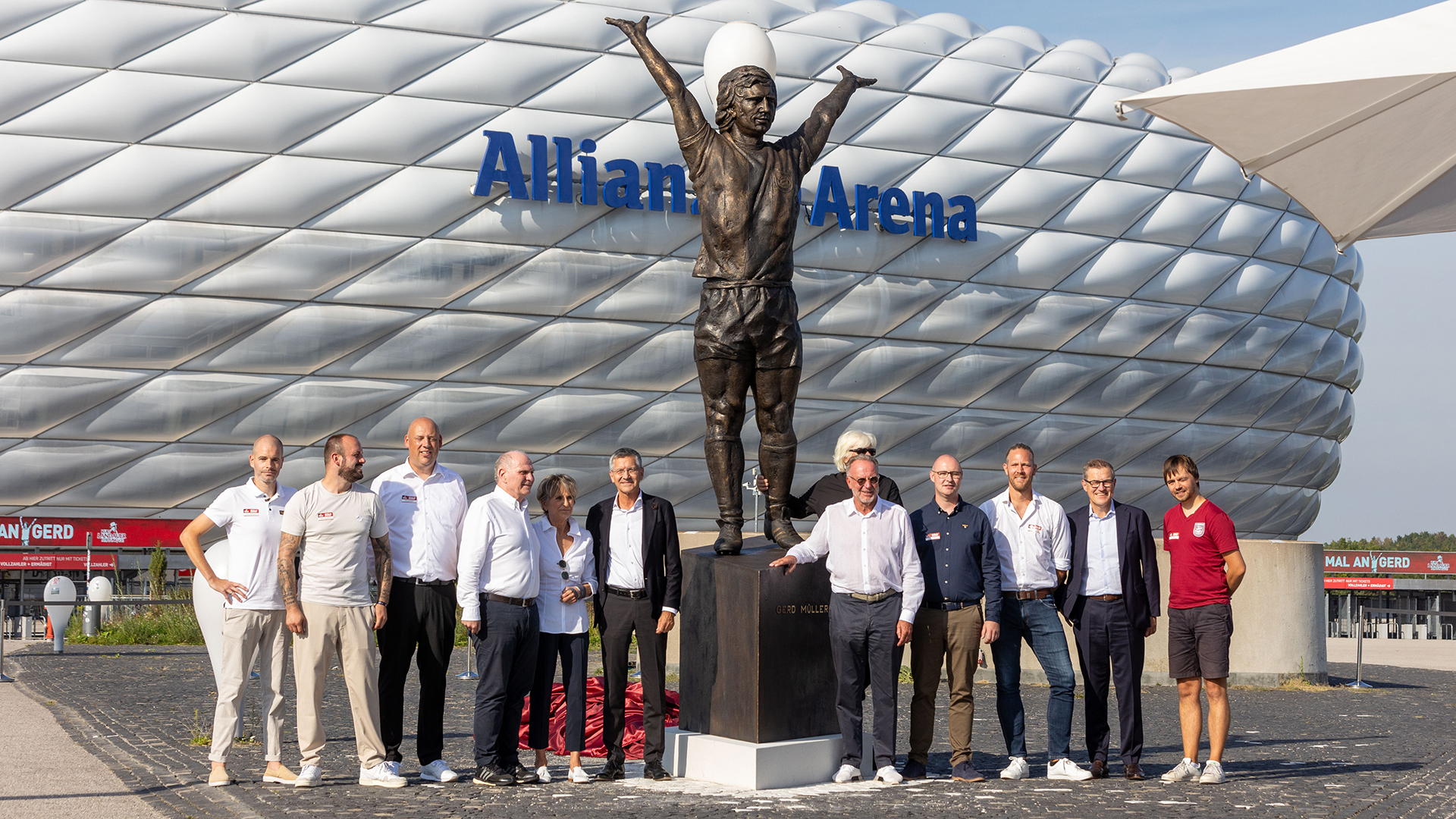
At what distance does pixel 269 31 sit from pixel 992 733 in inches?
549

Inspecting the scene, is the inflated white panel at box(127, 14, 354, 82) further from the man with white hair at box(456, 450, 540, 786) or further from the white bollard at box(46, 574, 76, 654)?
the man with white hair at box(456, 450, 540, 786)

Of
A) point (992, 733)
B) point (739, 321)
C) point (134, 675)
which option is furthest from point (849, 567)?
point (134, 675)

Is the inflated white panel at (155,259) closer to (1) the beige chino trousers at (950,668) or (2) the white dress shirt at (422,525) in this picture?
(2) the white dress shirt at (422,525)

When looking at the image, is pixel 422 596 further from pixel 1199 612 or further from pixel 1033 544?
pixel 1199 612

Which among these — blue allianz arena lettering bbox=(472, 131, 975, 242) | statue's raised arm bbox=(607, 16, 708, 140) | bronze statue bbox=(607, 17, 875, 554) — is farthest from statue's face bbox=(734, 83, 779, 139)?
blue allianz arena lettering bbox=(472, 131, 975, 242)

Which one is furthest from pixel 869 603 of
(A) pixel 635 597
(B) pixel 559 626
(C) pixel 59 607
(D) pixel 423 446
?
(C) pixel 59 607

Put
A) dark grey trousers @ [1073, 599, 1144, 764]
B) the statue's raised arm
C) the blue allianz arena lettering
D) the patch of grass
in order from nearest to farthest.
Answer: dark grey trousers @ [1073, 599, 1144, 764] → the statue's raised arm → the patch of grass → the blue allianz arena lettering

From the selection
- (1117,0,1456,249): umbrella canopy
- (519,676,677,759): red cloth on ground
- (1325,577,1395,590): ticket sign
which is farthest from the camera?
(1325,577,1395,590): ticket sign

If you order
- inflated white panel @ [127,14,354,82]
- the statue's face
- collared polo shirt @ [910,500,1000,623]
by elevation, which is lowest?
collared polo shirt @ [910,500,1000,623]

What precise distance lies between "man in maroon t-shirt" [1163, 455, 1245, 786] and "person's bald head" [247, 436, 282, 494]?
3.88 metres

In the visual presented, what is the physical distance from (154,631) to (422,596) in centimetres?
1014

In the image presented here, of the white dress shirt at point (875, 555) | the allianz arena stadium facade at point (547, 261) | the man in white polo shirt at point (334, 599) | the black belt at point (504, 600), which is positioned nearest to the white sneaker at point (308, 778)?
the man in white polo shirt at point (334, 599)

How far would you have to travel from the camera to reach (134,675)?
418 inches

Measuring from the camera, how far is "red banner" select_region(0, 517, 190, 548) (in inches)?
655
